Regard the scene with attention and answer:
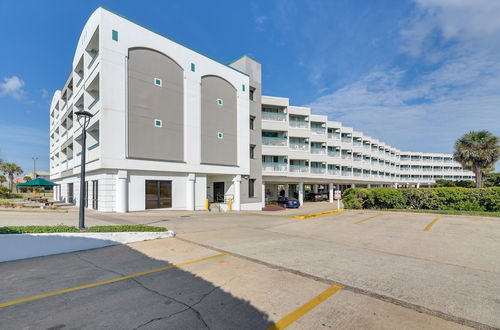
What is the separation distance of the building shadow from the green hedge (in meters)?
17.9

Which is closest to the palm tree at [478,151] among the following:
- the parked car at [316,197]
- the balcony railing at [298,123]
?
the parked car at [316,197]

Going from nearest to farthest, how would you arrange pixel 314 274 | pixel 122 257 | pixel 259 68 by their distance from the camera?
pixel 314 274 < pixel 122 257 < pixel 259 68

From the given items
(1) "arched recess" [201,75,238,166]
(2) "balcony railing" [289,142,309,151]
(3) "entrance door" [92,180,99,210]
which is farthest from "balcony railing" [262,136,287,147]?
(3) "entrance door" [92,180,99,210]

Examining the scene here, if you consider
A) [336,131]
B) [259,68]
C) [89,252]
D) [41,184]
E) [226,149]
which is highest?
[259,68]

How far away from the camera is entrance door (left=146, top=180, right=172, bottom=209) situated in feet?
61.3

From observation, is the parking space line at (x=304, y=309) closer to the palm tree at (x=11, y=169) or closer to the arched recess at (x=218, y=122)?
the arched recess at (x=218, y=122)

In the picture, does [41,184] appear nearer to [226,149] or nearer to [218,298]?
[226,149]

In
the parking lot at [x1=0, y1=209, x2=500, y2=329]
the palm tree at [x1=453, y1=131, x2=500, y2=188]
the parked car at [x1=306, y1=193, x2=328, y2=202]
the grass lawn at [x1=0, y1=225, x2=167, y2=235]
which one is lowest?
the parked car at [x1=306, y1=193, x2=328, y2=202]

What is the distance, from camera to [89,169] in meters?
18.2

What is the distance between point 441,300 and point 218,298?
156 inches

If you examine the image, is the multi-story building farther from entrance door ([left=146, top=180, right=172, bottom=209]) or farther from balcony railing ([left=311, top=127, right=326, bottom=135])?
balcony railing ([left=311, top=127, right=326, bottom=135])

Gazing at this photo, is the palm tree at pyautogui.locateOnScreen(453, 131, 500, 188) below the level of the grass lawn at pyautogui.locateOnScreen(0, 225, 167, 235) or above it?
above

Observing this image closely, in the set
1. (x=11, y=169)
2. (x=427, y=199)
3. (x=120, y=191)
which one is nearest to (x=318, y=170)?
(x=427, y=199)

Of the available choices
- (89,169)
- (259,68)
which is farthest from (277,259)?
(259,68)
